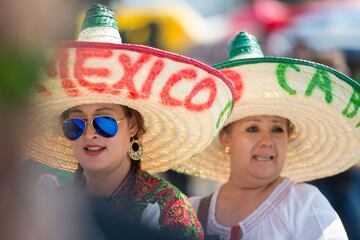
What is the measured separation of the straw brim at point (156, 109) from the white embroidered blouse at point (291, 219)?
1.44ft

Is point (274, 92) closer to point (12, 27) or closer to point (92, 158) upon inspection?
point (92, 158)

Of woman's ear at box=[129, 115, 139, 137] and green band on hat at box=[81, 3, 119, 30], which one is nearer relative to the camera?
green band on hat at box=[81, 3, 119, 30]

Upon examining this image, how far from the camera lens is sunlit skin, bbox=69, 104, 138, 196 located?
3275 mm

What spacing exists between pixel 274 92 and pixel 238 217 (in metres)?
0.65

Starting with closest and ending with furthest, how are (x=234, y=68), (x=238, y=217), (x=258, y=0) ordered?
1. (x=234, y=68)
2. (x=238, y=217)
3. (x=258, y=0)

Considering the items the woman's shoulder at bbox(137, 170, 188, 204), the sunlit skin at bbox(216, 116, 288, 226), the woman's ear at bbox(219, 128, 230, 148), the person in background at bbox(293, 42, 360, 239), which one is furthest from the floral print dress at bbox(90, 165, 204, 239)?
the person in background at bbox(293, 42, 360, 239)

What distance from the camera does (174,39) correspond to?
1116 cm

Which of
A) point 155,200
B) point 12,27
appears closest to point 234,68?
point 155,200

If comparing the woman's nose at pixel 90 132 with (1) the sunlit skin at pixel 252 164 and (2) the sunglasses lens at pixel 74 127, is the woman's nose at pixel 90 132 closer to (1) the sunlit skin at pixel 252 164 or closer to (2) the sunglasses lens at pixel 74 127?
(2) the sunglasses lens at pixel 74 127

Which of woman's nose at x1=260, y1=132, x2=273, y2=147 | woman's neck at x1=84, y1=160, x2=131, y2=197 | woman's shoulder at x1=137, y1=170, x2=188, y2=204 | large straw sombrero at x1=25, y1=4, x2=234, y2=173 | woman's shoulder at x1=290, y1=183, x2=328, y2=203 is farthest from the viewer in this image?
woman's nose at x1=260, y1=132, x2=273, y2=147

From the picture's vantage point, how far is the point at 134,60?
9.43 feet

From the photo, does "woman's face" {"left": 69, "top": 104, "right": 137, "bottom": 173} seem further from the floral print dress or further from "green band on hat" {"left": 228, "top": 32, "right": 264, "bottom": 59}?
"green band on hat" {"left": 228, "top": 32, "right": 264, "bottom": 59}

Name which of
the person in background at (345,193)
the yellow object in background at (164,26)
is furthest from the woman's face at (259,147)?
the yellow object in background at (164,26)

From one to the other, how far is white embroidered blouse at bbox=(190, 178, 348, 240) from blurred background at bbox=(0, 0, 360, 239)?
0.91m
